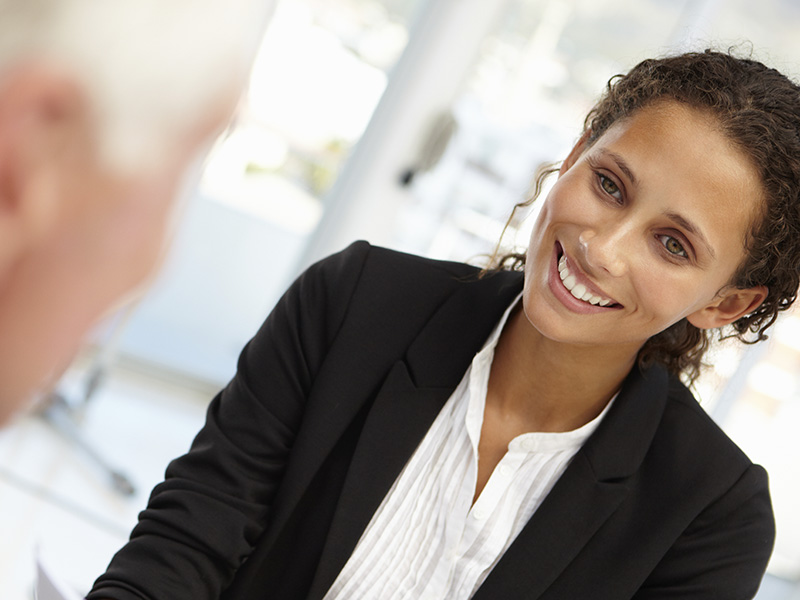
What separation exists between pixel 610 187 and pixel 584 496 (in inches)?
15.0

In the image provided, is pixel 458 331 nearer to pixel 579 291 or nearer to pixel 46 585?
pixel 579 291

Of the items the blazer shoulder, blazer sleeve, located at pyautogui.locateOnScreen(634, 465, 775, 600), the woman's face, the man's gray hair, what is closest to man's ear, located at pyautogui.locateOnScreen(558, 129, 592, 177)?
the woman's face

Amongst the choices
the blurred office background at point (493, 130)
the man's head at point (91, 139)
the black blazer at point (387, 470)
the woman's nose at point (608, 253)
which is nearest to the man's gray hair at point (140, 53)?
the man's head at point (91, 139)

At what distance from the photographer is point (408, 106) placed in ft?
8.26

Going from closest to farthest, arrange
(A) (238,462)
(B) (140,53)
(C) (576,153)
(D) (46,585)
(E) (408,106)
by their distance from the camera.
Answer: (B) (140,53) < (D) (46,585) < (A) (238,462) < (C) (576,153) < (E) (408,106)

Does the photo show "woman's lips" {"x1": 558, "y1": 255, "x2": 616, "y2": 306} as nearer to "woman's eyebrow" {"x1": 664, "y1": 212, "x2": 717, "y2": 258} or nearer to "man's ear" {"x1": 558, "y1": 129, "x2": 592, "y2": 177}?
"woman's eyebrow" {"x1": 664, "y1": 212, "x2": 717, "y2": 258}

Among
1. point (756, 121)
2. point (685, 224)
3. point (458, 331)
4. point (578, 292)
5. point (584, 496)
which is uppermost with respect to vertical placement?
point (756, 121)

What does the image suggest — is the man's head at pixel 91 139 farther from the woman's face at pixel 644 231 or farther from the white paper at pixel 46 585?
the woman's face at pixel 644 231

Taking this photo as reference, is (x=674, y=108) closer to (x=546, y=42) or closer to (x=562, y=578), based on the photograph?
(x=562, y=578)

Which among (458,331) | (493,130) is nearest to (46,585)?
(458,331)

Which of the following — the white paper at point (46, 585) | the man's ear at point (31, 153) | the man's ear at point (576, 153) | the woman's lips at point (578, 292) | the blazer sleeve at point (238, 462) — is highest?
the man's ear at point (576, 153)

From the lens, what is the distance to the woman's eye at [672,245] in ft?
3.04

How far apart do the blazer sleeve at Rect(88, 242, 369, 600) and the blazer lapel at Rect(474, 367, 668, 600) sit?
299 millimetres

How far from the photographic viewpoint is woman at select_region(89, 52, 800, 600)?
94 cm
